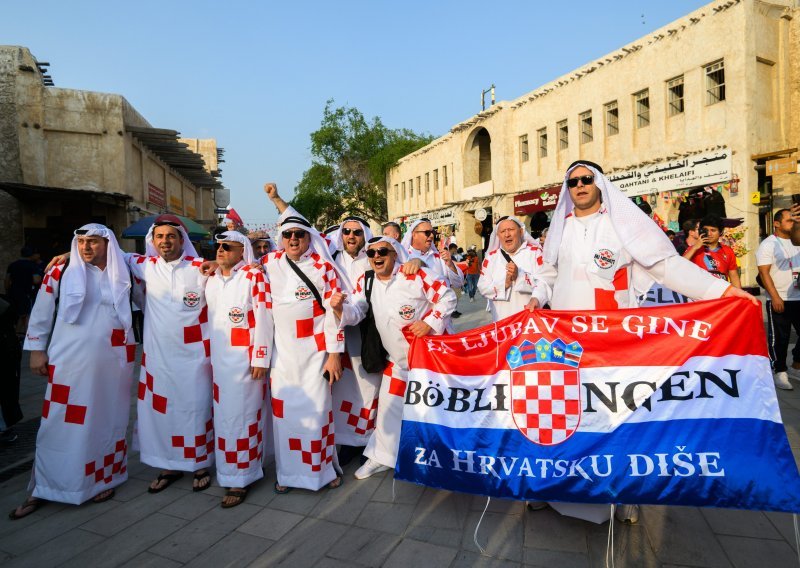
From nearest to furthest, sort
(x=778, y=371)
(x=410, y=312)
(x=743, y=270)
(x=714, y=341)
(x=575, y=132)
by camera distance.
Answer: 1. (x=714, y=341)
2. (x=410, y=312)
3. (x=778, y=371)
4. (x=743, y=270)
5. (x=575, y=132)

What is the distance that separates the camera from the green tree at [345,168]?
136ft

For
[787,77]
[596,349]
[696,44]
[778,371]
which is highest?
[696,44]

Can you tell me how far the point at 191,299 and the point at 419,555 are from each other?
2.45m

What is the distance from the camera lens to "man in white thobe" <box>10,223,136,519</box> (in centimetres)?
359

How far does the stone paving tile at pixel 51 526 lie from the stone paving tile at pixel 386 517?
1828mm

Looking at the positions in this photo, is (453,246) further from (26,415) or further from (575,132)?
(26,415)

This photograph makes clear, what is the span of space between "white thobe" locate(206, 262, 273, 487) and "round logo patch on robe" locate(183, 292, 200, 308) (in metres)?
0.17

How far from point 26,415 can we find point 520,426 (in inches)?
235

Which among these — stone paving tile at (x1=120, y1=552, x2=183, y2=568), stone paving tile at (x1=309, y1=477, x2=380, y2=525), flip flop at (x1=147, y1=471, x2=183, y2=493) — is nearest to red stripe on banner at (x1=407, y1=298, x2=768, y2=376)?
stone paving tile at (x1=309, y1=477, x2=380, y2=525)

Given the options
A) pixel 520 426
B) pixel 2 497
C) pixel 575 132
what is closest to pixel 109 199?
pixel 2 497

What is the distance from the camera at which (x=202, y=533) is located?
10.4ft

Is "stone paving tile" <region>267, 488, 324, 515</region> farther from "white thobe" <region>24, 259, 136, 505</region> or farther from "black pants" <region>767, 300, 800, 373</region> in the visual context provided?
"black pants" <region>767, 300, 800, 373</region>

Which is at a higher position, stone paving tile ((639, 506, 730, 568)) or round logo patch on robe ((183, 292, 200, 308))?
round logo patch on robe ((183, 292, 200, 308))

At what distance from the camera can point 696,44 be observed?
14898mm
